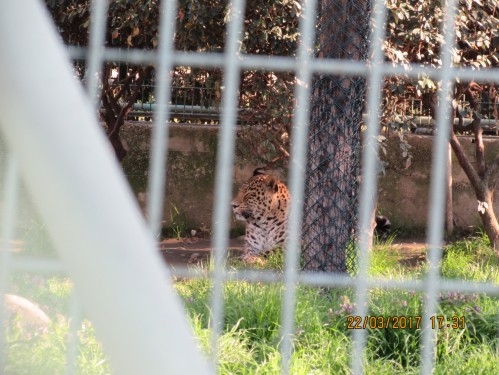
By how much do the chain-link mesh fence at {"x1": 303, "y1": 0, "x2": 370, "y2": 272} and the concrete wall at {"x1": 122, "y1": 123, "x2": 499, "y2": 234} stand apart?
3.19 metres

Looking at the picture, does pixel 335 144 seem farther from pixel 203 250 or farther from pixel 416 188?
pixel 416 188

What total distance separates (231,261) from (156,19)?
73.5 inches

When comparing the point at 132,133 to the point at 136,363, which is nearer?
the point at 136,363

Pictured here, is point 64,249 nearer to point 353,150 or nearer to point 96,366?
point 96,366

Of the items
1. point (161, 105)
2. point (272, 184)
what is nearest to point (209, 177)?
point (272, 184)

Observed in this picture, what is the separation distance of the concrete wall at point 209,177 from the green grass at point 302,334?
3.48 m

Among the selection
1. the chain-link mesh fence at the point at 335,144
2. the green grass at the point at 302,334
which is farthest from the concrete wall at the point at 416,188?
the green grass at the point at 302,334

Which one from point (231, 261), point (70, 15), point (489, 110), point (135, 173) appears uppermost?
point (70, 15)

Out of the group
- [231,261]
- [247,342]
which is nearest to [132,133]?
[231,261]

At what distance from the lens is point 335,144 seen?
470cm

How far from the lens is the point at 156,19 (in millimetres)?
5152

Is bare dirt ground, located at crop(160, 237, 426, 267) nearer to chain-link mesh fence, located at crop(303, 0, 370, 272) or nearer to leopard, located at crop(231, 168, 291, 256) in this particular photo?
leopard, located at crop(231, 168, 291, 256)

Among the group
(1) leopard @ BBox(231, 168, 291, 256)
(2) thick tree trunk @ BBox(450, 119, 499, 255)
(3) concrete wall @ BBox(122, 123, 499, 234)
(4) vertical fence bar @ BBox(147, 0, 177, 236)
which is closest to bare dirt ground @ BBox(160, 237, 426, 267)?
(1) leopard @ BBox(231, 168, 291, 256)

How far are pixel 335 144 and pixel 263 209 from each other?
246 centimetres
